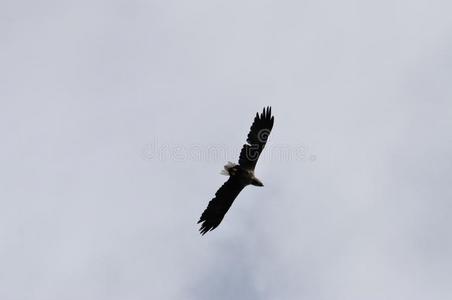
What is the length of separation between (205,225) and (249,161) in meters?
3.51

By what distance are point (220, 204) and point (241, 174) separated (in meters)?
1.64

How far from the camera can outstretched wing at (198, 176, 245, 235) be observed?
Answer: 28.9m

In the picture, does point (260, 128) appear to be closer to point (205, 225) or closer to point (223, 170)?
point (223, 170)

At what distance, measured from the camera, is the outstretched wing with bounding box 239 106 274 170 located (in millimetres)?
28016

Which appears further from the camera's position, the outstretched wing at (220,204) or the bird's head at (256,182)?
the bird's head at (256,182)

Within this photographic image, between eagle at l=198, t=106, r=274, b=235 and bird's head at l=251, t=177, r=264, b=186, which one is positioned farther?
bird's head at l=251, t=177, r=264, b=186

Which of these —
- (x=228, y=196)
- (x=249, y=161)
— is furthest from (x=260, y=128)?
(x=228, y=196)

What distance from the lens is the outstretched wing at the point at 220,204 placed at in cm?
2888

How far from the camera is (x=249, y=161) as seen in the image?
2847 centimetres

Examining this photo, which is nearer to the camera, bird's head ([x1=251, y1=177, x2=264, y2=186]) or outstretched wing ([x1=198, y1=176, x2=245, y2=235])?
outstretched wing ([x1=198, y1=176, x2=245, y2=235])

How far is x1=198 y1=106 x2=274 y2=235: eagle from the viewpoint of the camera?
28062mm

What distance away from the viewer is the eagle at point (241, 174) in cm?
2806

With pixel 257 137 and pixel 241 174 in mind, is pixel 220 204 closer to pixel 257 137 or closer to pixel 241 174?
pixel 241 174

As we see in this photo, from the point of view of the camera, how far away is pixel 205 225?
29234 mm
